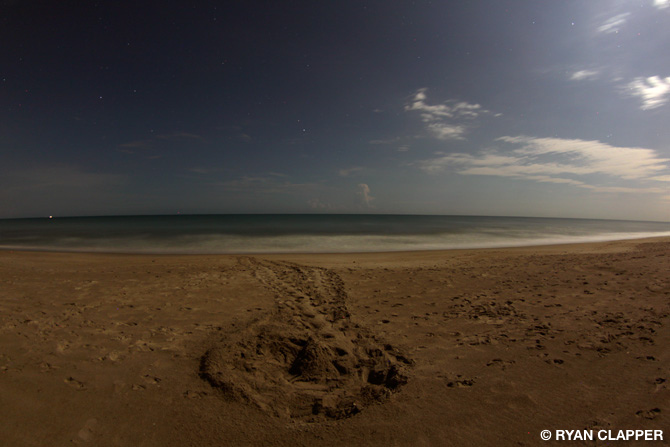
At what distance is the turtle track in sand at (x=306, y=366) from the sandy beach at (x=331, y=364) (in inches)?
1.0

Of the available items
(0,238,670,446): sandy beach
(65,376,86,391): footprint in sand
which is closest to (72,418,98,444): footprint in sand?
(0,238,670,446): sandy beach

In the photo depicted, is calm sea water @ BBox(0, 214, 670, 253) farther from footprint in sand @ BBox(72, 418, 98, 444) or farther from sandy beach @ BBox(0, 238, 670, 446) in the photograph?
footprint in sand @ BBox(72, 418, 98, 444)

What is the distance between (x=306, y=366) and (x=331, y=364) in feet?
1.14

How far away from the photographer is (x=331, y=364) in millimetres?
3830

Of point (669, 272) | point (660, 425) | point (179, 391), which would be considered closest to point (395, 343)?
point (660, 425)

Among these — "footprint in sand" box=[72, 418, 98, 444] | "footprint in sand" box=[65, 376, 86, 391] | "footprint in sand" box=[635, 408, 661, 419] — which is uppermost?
"footprint in sand" box=[635, 408, 661, 419]

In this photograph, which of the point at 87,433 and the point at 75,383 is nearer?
the point at 87,433

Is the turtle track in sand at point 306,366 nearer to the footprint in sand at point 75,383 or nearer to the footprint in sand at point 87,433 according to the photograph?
the footprint in sand at point 87,433

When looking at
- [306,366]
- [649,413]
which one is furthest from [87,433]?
[649,413]

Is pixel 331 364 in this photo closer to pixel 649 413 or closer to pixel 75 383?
pixel 75 383

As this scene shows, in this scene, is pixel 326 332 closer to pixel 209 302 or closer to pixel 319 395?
pixel 319 395

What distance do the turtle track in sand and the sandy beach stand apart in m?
0.02

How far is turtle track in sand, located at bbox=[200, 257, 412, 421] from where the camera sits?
3150 millimetres

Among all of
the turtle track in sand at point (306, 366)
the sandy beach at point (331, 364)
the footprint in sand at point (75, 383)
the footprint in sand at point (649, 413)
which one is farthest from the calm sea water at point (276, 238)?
the footprint in sand at point (649, 413)
